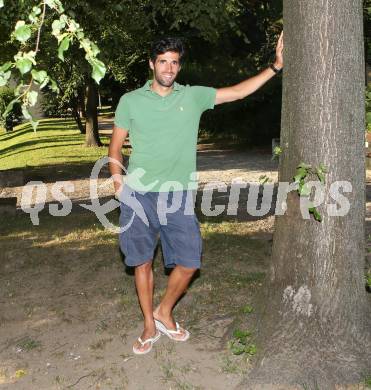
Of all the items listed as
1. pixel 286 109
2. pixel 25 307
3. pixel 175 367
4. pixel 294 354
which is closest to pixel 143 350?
pixel 175 367

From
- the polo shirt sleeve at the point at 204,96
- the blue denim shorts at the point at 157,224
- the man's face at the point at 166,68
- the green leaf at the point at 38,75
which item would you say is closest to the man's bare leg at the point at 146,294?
the blue denim shorts at the point at 157,224

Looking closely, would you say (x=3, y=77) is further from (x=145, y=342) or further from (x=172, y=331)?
(x=172, y=331)

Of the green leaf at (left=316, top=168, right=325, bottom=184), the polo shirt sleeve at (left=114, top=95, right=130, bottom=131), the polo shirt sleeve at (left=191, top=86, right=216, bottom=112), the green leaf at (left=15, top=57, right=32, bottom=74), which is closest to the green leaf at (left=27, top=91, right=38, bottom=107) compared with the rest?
the green leaf at (left=15, top=57, right=32, bottom=74)

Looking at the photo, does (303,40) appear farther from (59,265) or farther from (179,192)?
(59,265)

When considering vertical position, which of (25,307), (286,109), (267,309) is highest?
(286,109)

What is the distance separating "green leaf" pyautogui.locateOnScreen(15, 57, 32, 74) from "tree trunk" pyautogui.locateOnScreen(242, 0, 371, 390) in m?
2.14

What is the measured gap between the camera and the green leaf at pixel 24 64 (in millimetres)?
2211

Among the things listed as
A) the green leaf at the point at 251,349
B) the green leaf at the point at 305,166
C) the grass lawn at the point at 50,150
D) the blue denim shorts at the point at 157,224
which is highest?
the green leaf at the point at 305,166

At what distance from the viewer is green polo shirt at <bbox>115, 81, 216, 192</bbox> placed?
161 inches

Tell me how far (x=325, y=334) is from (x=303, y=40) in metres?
2.01

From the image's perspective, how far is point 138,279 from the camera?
445cm

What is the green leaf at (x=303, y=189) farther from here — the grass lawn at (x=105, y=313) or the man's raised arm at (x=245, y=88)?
the grass lawn at (x=105, y=313)

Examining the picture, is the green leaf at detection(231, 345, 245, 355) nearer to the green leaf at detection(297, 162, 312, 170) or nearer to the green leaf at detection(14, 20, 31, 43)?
the green leaf at detection(297, 162, 312, 170)

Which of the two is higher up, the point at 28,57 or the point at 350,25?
the point at 350,25
